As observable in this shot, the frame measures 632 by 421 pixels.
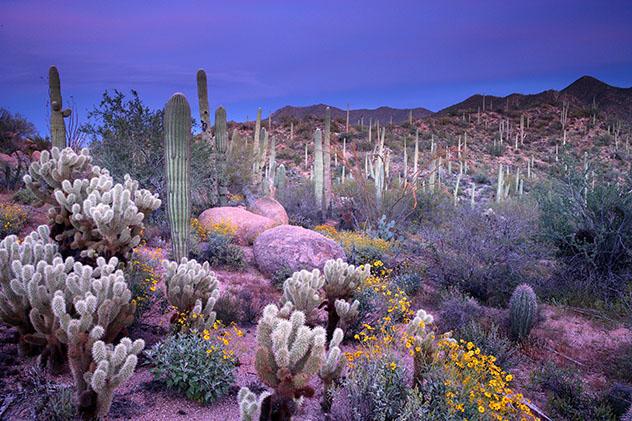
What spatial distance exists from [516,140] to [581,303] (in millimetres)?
29000

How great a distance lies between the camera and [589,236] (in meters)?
8.10

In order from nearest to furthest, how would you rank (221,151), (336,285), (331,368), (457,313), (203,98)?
(331,368)
(336,285)
(457,313)
(203,98)
(221,151)

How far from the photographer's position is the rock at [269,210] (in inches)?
500

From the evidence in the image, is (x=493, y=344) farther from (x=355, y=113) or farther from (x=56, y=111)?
(x=355, y=113)

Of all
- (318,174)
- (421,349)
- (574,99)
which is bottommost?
(421,349)

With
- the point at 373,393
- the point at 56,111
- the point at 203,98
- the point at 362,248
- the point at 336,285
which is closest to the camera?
the point at 373,393

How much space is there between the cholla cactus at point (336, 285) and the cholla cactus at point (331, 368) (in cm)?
141

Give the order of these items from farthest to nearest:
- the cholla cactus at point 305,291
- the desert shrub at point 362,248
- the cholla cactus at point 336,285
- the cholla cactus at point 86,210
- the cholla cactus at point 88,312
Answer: the desert shrub at point 362,248, the cholla cactus at point 336,285, the cholla cactus at point 86,210, the cholla cactus at point 305,291, the cholla cactus at point 88,312

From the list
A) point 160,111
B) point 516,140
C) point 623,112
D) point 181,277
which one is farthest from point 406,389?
point 623,112

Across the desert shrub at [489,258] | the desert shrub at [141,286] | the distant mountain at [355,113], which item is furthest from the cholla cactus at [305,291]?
the distant mountain at [355,113]

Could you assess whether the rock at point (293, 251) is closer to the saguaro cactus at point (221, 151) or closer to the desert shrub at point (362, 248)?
the desert shrub at point (362, 248)

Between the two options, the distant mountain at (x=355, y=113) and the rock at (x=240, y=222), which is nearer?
the rock at (x=240, y=222)

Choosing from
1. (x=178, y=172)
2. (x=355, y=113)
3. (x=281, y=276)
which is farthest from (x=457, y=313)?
(x=355, y=113)

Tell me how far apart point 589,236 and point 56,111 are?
12.1 m
